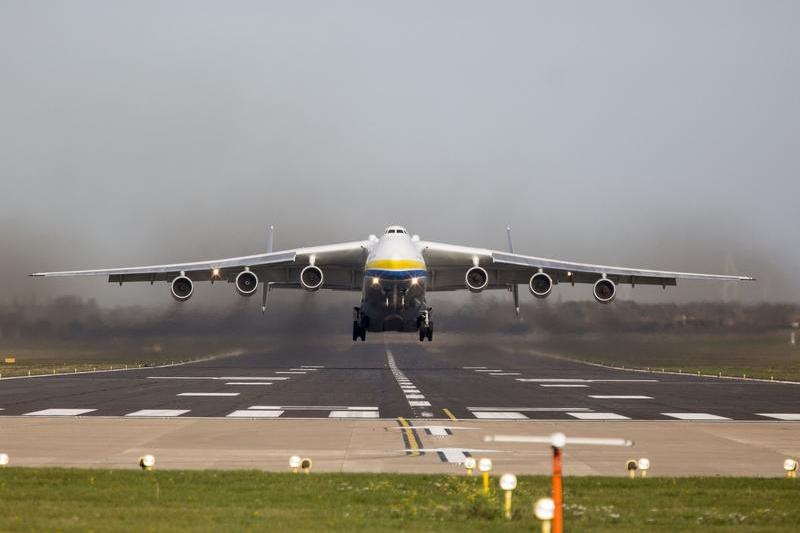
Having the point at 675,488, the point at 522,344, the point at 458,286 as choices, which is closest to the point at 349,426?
the point at 675,488

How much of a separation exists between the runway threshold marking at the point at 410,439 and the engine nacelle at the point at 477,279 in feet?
71.1

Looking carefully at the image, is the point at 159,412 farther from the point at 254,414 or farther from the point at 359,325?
the point at 359,325

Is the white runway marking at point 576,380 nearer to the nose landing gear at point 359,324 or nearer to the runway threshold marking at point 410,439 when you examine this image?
the nose landing gear at point 359,324

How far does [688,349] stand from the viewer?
4919 centimetres

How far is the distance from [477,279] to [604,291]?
5176mm

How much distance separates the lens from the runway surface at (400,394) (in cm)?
2516

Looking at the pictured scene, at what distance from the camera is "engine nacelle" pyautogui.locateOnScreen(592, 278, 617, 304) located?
44.1m

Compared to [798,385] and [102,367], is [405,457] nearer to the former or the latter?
[798,385]

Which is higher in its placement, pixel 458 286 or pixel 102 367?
pixel 458 286

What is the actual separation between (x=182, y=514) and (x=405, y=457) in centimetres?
624

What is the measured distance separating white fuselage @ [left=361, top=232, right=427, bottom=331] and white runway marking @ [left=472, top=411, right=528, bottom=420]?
13955mm

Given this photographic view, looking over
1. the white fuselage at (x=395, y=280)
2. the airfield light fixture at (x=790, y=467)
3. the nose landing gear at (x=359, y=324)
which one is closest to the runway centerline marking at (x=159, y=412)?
the airfield light fixture at (x=790, y=467)

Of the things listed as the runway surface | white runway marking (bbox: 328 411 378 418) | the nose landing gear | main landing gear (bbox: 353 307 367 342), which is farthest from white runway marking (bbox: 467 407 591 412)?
main landing gear (bbox: 353 307 367 342)

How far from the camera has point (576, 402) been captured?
29.2m
